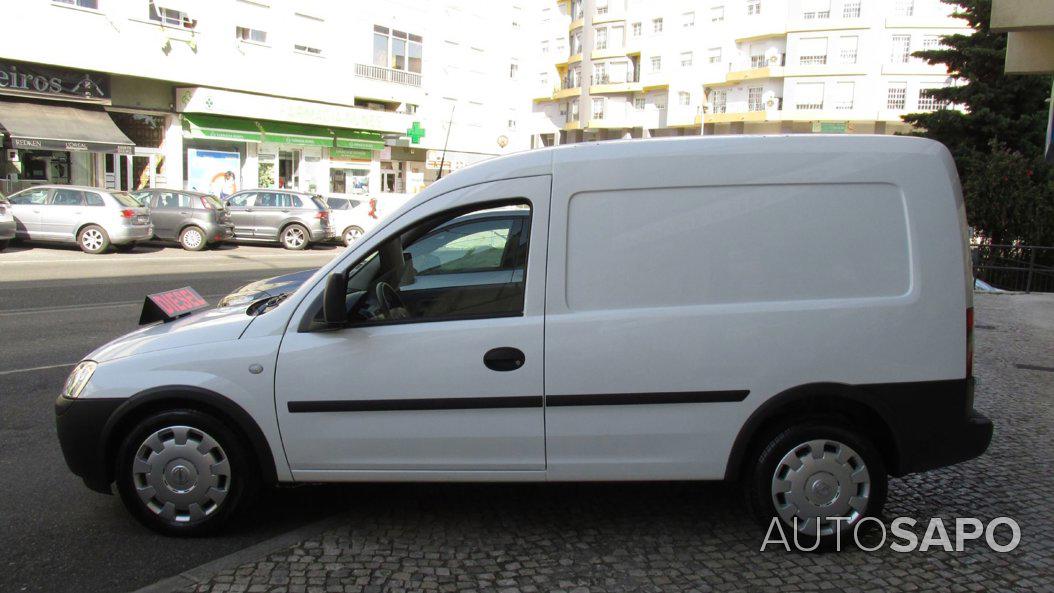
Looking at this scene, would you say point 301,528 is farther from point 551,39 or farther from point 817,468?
point 551,39

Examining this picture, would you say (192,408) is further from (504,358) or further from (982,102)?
(982,102)

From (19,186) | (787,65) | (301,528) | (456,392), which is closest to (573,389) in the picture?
(456,392)

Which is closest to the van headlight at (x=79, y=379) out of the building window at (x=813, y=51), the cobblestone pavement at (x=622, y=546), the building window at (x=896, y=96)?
the cobblestone pavement at (x=622, y=546)

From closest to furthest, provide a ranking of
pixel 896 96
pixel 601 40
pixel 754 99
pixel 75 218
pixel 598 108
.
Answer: pixel 75 218 < pixel 896 96 < pixel 754 99 < pixel 601 40 < pixel 598 108

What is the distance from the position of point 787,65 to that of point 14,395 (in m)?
60.3

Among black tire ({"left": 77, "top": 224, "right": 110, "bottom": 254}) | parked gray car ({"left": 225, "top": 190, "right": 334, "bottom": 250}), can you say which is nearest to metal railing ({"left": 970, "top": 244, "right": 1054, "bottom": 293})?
parked gray car ({"left": 225, "top": 190, "right": 334, "bottom": 250})

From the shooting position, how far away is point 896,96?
56.8m

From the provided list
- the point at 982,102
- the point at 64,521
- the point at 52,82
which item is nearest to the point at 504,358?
the point at 64,521

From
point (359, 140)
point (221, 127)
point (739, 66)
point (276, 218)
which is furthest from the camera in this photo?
point (739, 66)

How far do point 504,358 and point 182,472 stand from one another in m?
1.67

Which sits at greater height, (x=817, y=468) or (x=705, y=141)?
(x=705, y=141)

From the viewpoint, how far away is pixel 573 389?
374 cm

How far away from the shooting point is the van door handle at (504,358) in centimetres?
372

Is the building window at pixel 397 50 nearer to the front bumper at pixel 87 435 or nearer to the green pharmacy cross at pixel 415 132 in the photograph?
the green pharmacy cross at pixel 415 132
